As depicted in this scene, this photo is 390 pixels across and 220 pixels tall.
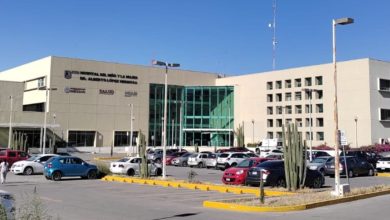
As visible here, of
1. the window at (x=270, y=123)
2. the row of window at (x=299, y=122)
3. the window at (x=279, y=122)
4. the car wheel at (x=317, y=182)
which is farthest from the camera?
the window at (x=270, y=123)

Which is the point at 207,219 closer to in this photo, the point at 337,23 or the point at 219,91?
the point at 337,23

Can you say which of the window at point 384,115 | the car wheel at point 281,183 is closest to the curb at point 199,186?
the car wheel at point 281,183

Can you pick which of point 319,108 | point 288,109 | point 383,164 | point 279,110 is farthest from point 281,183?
point 279,110

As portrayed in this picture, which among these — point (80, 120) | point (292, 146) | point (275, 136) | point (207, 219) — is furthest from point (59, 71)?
point (207, 219)

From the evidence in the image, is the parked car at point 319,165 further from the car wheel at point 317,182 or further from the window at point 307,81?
the window at point 307,81

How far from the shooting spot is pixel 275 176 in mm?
22516

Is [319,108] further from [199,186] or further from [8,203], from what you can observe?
[8,203]

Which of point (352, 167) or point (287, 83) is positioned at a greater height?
point (287, 83)

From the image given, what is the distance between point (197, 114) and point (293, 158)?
70663 mm

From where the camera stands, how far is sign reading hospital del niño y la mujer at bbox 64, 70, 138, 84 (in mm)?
77625

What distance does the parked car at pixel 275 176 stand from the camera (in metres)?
22.4

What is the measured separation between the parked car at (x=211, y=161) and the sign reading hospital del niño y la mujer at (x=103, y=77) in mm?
40990

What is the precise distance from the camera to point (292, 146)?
2083cm

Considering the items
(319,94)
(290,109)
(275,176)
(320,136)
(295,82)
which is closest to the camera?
(275,176)
